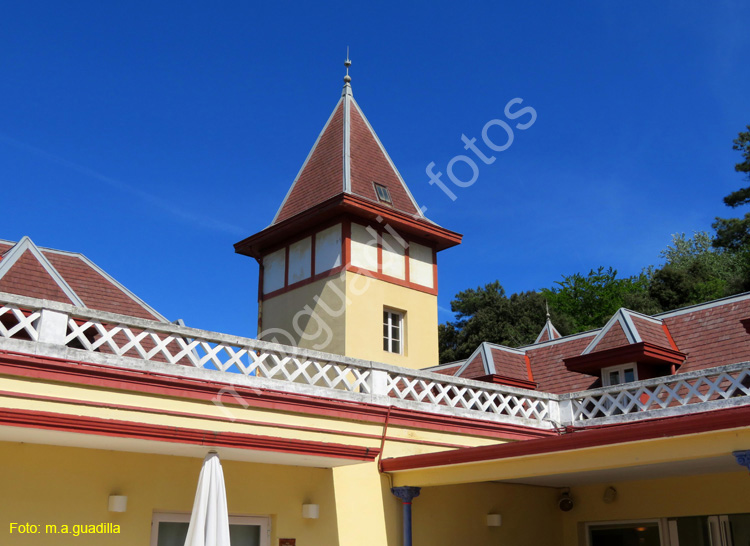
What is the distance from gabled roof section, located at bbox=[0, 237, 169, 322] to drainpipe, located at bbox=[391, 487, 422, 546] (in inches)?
196

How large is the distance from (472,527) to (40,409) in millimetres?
6763

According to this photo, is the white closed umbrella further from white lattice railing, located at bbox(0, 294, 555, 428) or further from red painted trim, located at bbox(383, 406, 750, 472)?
red painted trim, located at bbox(383, 406, 750, 472)

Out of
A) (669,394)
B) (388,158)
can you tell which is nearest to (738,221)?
(388,158)

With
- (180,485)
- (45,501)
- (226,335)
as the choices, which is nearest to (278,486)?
(180,485)

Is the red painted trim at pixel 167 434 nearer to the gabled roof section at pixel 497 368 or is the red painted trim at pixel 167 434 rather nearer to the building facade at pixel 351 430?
the building facade at pixel 351 430

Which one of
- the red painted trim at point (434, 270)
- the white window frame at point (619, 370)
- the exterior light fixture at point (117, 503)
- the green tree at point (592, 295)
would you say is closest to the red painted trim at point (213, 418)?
the exterior light fixture at point (117, 503)

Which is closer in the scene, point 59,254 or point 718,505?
point 718,505

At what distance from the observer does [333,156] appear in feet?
67.8

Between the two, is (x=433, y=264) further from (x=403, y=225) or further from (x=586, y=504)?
(x=586, y=504)

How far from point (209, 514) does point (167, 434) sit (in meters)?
0.99

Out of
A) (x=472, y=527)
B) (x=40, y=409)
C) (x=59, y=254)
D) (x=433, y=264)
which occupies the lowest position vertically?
(x=472, y=527)

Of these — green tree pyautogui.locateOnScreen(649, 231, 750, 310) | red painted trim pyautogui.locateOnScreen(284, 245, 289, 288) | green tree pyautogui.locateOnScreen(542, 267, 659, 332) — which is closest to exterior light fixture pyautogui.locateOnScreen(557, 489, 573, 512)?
red painted trim pyautogui.locateOnScreen(284, 245, 289, 288)

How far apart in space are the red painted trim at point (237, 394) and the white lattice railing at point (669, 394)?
1263 mm

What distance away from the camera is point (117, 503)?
862cm
